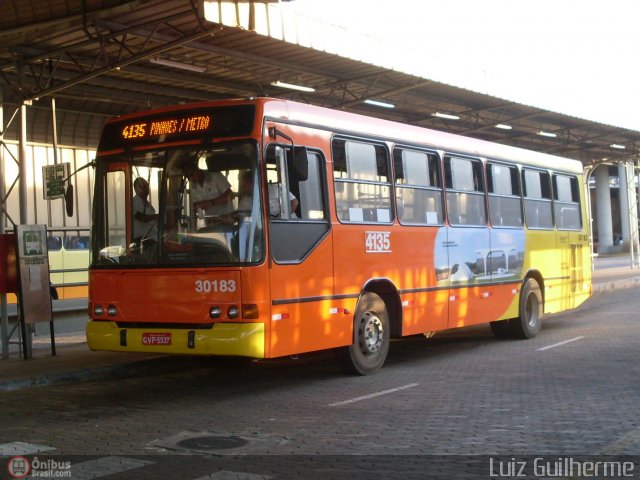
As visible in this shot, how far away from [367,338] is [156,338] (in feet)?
9.45

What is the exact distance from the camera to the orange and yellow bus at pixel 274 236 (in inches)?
331

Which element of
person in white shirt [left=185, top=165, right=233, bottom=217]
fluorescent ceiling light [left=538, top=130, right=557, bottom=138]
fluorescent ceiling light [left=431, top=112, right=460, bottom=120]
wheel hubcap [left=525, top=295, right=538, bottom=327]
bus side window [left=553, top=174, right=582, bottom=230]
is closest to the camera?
person in white shirt [left=185, top=165, right=233, bottom=217]

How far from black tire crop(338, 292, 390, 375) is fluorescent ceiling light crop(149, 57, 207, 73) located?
6.96 m

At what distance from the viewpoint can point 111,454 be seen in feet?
21.2

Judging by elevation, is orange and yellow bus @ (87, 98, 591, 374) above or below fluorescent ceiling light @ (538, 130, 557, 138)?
below

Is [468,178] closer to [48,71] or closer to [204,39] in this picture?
[204,39]

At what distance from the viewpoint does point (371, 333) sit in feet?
33.2

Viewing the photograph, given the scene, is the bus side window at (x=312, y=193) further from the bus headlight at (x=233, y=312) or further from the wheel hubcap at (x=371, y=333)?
the wheel hubcap at (x=371, y=333)

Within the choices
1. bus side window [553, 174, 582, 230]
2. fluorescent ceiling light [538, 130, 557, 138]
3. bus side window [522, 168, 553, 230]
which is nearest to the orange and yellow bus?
bus side window [522, 168, 553, 230]

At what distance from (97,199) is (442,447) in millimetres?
5375

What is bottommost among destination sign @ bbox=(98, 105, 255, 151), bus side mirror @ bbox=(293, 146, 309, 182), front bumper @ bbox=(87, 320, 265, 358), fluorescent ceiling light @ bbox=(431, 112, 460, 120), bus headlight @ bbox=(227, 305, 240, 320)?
front bumper @ bbox=(87, 320, 265, 358)

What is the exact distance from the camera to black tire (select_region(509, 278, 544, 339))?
13.9m

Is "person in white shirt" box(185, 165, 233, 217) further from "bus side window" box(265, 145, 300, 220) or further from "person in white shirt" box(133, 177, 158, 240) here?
"person in white shirt" box(133, 177, 158, 240)

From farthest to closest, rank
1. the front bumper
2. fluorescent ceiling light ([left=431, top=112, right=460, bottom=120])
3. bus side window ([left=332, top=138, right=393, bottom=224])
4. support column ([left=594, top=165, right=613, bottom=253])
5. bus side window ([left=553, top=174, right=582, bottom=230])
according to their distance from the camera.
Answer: support column ([left=594, top=165, right=613, bottom=253]) → fluorescent ceiling light ([left=431, top=112, right=460, bottom=120]) → bus side window ([left=553, top=174, right=582, bottom=230]) → bus side window ([left=332, top=138, right=393, bottom=224]) → the front bumper
